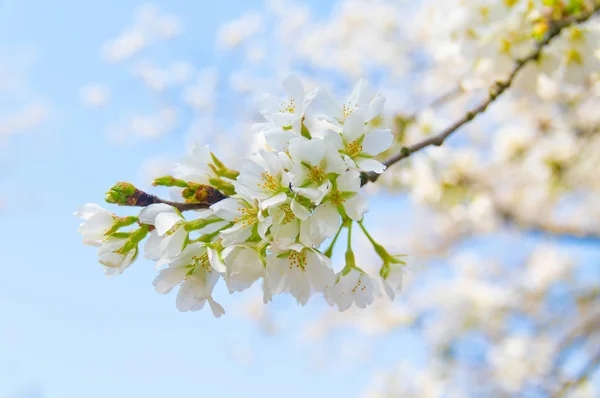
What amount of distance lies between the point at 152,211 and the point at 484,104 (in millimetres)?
934

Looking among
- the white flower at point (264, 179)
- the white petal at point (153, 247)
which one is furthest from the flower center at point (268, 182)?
the white petal at point (153, 247)

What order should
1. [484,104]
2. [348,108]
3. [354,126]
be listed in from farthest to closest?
[484,104], [348,108], [354,126]

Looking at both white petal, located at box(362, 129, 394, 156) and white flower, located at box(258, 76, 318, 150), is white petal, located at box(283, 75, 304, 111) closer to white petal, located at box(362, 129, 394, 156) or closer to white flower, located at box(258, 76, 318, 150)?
white flower, located at box(258, 76, 318, 150)

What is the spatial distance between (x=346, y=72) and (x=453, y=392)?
15.7ft

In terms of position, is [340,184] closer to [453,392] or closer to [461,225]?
[453,392]

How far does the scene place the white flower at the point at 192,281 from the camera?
98 centimetres

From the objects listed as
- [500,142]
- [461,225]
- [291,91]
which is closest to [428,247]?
[461,225]

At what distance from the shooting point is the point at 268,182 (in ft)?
3.04

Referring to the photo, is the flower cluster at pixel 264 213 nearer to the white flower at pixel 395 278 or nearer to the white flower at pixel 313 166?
the white flower at pixel 313 166

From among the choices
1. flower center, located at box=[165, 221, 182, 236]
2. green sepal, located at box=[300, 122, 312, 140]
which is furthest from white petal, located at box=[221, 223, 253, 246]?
green sepal, located at box=[300, 122, 312, 140]

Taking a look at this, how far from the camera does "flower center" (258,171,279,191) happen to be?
92 cm

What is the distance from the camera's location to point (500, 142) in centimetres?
425

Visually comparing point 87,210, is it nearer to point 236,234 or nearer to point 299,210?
point 236,234

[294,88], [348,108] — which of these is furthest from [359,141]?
[294,88]
